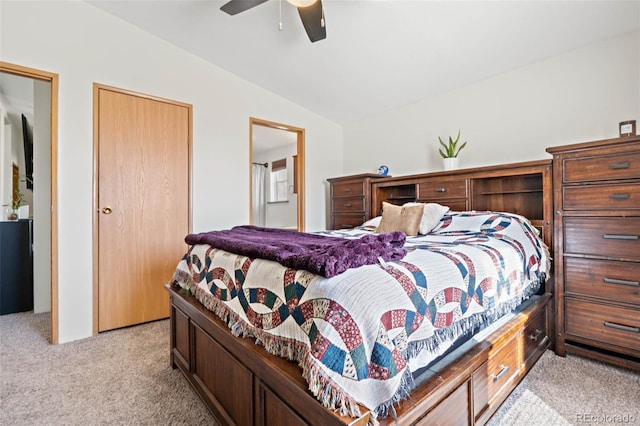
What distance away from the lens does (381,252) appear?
3.72ft

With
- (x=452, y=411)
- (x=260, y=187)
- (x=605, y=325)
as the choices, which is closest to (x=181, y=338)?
(x=452, y=411)

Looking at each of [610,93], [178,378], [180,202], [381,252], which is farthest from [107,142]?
[610,93]

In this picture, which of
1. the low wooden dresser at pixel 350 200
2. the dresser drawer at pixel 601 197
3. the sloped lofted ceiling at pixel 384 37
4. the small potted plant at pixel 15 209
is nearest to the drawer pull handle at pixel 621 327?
the dresser drawer at pixel 601 197

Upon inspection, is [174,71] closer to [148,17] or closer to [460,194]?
[148,17]

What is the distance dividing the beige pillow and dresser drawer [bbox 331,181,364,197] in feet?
3.23

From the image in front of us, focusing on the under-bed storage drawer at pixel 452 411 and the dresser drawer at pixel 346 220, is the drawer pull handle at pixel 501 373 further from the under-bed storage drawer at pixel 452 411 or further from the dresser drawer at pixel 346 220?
the dresser drawer at pixel 346 220

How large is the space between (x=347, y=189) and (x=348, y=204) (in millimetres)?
182

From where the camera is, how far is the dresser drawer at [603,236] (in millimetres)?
1788

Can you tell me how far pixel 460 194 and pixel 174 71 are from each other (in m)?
2.95

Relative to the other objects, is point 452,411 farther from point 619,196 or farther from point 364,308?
point 619,196

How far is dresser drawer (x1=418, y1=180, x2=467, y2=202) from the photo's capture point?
8.95 feet

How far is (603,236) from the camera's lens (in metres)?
1.88

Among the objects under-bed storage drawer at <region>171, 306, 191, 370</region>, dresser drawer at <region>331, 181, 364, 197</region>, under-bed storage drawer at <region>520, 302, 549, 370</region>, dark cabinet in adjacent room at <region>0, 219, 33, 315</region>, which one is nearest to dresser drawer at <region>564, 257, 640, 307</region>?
under-bed storage drawer at <region>520, 302, 549, 370</region>

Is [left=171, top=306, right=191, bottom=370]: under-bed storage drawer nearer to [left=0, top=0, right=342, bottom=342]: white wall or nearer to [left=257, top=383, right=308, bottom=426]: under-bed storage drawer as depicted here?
[left=257, top=383, right=308, bottom=426]: under-bed storage drawer
